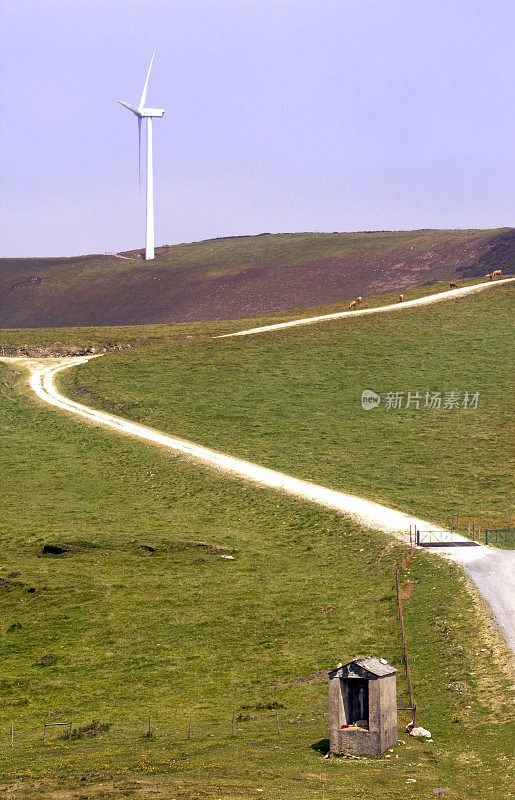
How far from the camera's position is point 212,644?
39781 mm

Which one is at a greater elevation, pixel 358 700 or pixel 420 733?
pixel 358 700

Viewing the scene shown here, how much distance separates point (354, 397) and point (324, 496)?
28654 mm

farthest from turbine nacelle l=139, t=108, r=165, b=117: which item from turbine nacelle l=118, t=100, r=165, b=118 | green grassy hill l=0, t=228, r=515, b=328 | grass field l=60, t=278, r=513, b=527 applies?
grass field l=60, t=278, r=513, b=527

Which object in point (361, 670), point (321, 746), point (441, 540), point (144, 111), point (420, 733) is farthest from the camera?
point (144, 111)

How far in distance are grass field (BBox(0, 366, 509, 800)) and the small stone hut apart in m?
0.87

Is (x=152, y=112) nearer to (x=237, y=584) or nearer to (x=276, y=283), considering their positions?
(x=276, y=283)

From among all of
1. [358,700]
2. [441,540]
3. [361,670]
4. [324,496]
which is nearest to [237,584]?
[441,540]

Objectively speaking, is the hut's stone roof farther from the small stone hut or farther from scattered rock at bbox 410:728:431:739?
scattered rock at bbox 410:728:431:739

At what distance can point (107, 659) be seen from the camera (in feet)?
128

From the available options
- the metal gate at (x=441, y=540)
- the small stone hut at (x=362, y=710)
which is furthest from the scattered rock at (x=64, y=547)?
the small stone hut at (x=362, y=710)

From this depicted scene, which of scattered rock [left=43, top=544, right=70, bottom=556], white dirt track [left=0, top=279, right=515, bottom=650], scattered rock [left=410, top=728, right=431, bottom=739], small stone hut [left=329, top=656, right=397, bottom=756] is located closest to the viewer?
small stone hut [left=329, top=656, right=397, bottom=756]

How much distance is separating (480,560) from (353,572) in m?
7.18

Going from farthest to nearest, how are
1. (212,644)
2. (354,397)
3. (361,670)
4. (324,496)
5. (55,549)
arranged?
(354,397) < (324,496) < (55,549) < (212,644) < (361,670)

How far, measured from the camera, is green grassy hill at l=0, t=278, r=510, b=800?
84.3 feet
